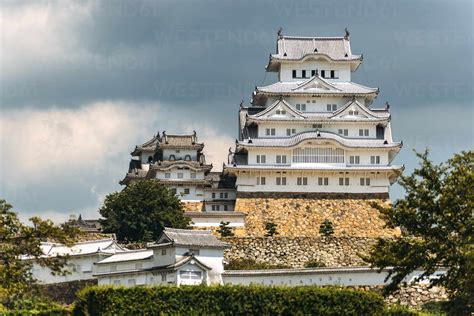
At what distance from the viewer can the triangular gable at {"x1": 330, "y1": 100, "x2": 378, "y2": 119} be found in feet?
290

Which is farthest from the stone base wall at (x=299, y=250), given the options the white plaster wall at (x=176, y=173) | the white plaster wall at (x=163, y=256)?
the white plaster wall at (x=176, y=173)

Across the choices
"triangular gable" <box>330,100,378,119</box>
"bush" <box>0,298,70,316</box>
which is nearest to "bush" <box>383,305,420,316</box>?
"bush" <box>0,298,70,316</box>

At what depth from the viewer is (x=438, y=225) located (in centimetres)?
4991

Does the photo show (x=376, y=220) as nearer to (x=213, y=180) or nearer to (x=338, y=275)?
(x=213, y=180)

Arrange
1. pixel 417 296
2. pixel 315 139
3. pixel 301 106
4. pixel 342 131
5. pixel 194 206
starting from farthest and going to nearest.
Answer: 1. pixel 301 106
2. pixel 194 206
3. pixel 342 131
4. pixel 315 139
5. pixel 417 296

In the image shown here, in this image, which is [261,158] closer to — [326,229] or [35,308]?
[326,229]

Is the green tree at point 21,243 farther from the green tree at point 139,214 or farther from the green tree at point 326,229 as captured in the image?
the green tree at point 326,229

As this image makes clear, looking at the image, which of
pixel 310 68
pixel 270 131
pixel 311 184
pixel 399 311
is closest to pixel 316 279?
pixel 399 311

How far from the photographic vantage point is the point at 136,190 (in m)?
79.1

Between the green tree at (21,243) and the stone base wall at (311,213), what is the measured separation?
39.0 meters

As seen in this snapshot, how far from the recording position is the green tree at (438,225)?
48.9m

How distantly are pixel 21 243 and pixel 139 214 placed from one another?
111 ft

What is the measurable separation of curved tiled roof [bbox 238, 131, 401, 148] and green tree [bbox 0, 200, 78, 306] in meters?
42.2

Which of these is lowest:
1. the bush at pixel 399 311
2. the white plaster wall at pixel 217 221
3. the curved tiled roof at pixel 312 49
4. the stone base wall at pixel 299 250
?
the bush at pixel 399 311
